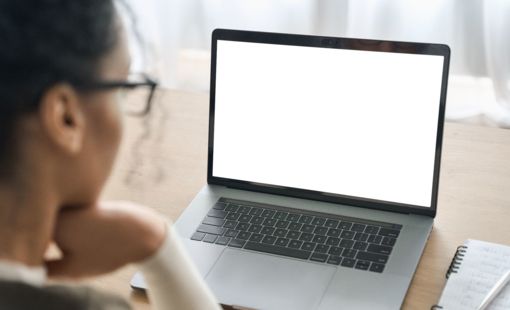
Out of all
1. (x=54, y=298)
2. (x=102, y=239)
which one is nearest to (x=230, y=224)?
(x=102, y=239)

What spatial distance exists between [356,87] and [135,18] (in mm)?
552

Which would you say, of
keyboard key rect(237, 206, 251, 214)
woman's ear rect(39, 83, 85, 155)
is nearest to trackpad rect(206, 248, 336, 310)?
keyboard key rect(237, 206, 251, 214)

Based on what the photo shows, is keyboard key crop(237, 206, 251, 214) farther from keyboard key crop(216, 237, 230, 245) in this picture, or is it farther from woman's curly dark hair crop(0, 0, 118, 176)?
woman's curly dark hair crop(0, 0, 118, 176)

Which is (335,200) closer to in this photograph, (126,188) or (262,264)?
(262,264)

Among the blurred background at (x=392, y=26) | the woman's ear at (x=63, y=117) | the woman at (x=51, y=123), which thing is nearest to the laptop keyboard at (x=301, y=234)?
the woman at (x=51, y=123)

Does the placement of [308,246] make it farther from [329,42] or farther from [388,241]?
[329,42]

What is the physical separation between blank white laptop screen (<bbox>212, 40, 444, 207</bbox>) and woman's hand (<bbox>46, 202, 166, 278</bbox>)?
39 cm

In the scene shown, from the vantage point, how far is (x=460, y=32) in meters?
2.18

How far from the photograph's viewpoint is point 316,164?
1.28 meters

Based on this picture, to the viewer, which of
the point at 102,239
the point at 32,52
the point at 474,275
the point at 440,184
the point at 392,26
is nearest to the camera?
the point at 32,52

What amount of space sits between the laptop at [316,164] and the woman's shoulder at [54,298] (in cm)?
33

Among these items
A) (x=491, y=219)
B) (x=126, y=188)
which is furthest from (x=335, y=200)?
(x=126, y=188)

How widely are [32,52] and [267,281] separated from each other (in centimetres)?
55

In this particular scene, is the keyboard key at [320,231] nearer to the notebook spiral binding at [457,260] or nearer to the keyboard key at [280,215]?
the keyboard key at [280,215]
